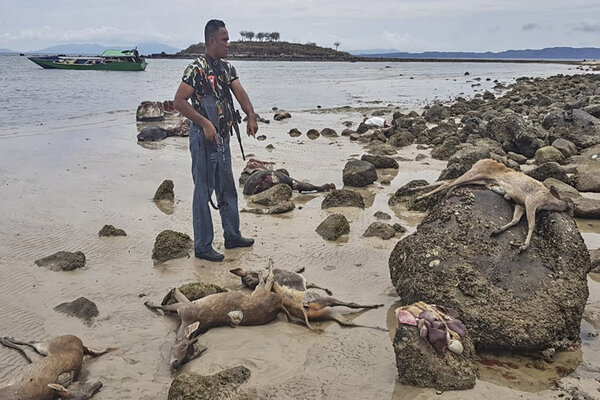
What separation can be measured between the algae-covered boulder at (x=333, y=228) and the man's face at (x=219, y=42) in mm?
2877

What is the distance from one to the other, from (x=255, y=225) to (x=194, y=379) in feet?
15.4

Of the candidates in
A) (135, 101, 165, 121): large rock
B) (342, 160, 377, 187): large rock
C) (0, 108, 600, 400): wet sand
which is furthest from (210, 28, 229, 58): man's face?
(135, 101, 165, 121): large rock

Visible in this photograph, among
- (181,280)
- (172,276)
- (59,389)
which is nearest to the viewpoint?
(59,389)

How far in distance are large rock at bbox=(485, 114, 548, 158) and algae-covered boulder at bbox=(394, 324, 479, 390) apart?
10442 millimetres

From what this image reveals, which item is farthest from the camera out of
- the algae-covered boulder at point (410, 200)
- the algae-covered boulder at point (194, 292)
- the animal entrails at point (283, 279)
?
the algae-covered boulder at point (410, 200)

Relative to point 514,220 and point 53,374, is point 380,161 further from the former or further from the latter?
point 53,374

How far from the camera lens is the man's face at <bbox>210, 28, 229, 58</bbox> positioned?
670 centimetres

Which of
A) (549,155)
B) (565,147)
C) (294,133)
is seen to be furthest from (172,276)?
(294,133)

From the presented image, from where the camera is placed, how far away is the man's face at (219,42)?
22.0ft

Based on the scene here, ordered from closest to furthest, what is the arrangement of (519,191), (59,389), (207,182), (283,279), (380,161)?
(59,389) → (519,191) → (283,279) → (207,182) → (380,161)

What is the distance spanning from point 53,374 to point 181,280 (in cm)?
241

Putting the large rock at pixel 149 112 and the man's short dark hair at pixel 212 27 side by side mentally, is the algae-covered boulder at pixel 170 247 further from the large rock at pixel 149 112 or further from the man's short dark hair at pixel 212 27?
the large rock at pixel 149 112

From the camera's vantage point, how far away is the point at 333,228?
791cm

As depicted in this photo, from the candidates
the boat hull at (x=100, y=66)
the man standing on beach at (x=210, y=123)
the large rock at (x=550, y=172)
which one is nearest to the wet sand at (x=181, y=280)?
the man standing on beach at (x=210, y=123)
